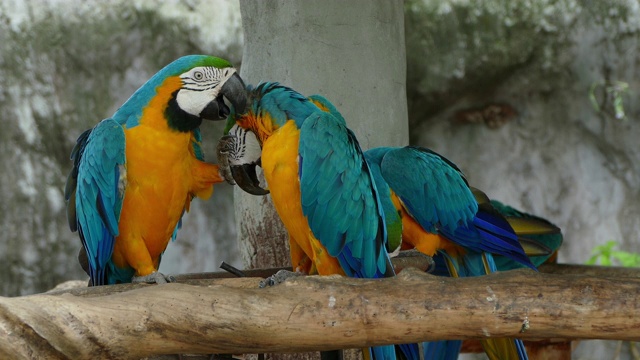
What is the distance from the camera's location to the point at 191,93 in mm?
2244

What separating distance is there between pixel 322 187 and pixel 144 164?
57cm

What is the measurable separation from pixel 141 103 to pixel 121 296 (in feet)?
2.77

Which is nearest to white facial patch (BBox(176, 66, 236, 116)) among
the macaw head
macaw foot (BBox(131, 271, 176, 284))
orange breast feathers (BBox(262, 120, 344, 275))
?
the macaw head

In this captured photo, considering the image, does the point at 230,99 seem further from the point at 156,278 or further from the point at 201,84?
the point at 156,278

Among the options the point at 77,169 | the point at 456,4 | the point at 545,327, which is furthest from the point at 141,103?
the point at 456,4

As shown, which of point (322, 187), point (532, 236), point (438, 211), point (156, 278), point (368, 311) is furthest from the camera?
point (532, 236)

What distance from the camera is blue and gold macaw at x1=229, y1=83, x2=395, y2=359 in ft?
6.68

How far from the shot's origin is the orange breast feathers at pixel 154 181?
2.29 meters

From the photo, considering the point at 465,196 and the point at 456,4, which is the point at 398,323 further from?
the point at 456,4

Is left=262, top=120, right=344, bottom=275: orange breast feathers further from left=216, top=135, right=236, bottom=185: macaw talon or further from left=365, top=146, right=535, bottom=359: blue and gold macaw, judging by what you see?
left=365, top=146, right=535, bottom=359: blue and gold macaw

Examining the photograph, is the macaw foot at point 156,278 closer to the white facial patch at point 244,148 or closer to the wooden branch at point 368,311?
the white facial patch at point 244,148

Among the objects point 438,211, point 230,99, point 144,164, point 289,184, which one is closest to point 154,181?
point 144,164

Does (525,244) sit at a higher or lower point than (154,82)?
lower

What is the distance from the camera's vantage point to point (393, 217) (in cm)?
236
